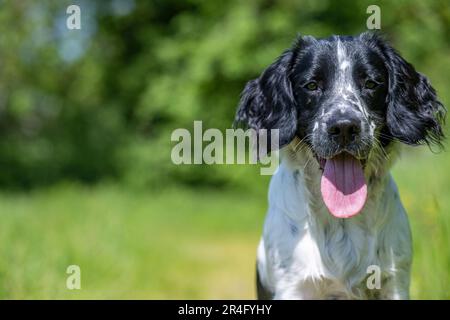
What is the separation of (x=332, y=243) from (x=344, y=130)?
0.61m

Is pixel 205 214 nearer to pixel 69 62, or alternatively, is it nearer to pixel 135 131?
pixel 135 131

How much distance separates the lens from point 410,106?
12.9 feet

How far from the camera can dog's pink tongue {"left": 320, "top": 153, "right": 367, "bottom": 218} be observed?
370 cm

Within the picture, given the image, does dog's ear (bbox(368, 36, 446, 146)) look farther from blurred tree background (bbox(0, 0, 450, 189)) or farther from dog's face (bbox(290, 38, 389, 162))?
blurred tree background (bbox(0, 0, 450, 189))

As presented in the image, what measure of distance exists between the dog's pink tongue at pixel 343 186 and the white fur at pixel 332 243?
12 cm

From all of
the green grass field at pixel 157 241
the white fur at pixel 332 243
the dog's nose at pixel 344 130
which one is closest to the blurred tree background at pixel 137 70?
the green grass field at pixel 157 241

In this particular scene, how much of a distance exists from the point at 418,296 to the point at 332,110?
1.98 metres

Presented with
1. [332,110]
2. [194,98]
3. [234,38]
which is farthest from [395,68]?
[194,98]

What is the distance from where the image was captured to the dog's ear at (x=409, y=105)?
385 centimetres

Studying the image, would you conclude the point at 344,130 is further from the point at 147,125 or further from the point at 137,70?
the point at 147,125

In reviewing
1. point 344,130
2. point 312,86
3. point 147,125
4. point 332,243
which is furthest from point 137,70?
point 344,130

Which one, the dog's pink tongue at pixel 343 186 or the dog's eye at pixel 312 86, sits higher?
the dog's eye at pixel 312 86

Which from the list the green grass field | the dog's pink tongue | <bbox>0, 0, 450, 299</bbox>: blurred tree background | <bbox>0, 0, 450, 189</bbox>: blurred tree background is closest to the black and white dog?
the dog's pink tongue

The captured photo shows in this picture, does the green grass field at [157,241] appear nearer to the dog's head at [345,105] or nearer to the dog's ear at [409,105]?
the dog's ear at [409,105]
